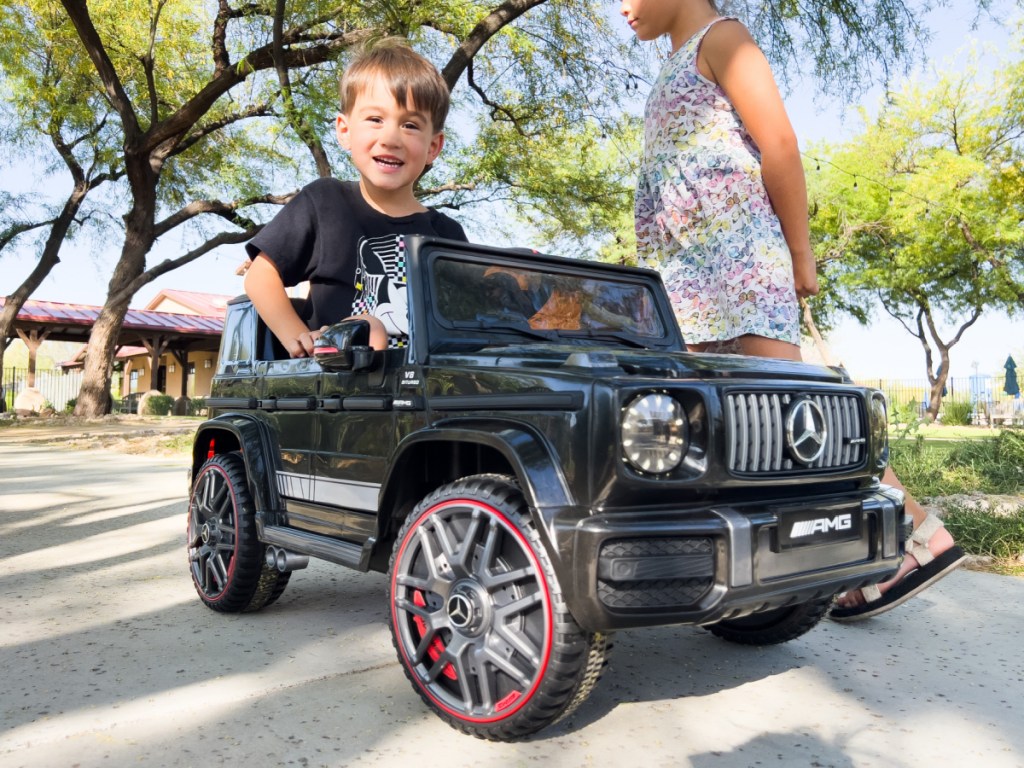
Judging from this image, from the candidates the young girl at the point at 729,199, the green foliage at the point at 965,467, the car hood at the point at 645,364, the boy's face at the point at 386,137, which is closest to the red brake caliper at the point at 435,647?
the car hood at the point at 645,364

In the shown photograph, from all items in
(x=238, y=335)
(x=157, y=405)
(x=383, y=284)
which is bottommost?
(x=157, y=405)

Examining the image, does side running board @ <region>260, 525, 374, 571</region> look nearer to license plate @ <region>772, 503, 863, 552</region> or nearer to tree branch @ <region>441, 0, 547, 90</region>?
license plate @ <region>772, 503, 863, 552</region>

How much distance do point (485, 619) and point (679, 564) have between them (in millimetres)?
566

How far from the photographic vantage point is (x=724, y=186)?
2.98 metres

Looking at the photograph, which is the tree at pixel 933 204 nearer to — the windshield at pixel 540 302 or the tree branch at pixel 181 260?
the tree branch at pixel 181 260

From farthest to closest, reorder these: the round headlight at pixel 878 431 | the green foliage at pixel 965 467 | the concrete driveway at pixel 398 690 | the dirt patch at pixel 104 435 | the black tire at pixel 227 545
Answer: the dirt patch at pixel 104 435, the green foliage at pixel 965 467, the black tire at pixel 227 545, the round headlight at pixel 878 431, the concrete driveway at pixel 398 690

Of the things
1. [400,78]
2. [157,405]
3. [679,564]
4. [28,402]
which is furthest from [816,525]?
[157,405]

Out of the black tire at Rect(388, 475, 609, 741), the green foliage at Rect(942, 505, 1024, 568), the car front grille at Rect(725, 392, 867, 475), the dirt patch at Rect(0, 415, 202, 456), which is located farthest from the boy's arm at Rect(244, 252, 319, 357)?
the dirt patch at Rect(0, 415, 202, 456)

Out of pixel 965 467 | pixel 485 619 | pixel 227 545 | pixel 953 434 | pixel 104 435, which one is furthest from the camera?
pixel 953 434

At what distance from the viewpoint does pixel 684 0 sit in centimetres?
312

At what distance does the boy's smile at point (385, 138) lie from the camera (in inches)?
Result: 129

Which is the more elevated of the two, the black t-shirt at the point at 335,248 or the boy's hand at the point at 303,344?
the black t-shirt at the point at 335,248

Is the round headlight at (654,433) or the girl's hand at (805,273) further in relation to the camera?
the girl's hand at (805,273)

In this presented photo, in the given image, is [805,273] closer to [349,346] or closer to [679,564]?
[679,564]
